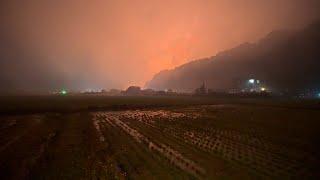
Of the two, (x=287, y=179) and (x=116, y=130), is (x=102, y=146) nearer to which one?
(x=116, y=130)

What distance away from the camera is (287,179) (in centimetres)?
1214

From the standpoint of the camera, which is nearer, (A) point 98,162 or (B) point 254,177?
(B) point 254,177

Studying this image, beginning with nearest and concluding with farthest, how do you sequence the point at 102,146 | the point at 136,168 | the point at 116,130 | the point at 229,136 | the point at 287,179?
the point at 287,179, the point at 136,168, the point at 102,146, the point at 229,136, the point at 116,130

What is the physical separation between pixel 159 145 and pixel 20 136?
14.8 meters

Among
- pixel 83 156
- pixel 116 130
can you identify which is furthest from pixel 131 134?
pixel 83 156

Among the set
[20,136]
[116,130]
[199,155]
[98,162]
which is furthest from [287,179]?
[20,136]

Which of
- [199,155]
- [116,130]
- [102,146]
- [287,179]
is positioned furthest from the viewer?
[116,130]

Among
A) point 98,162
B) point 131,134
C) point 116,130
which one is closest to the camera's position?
point 98,162

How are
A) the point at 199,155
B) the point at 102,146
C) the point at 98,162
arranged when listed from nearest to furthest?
the point at 98,162, the point at 199,155, the point at 102,146

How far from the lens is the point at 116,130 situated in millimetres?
29188

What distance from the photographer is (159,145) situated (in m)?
20.6

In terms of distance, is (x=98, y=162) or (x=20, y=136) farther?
(x=20, y=136)

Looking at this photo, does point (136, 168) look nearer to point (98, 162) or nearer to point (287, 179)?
point (98, 162)

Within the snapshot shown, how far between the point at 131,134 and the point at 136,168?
1213 centimetres
